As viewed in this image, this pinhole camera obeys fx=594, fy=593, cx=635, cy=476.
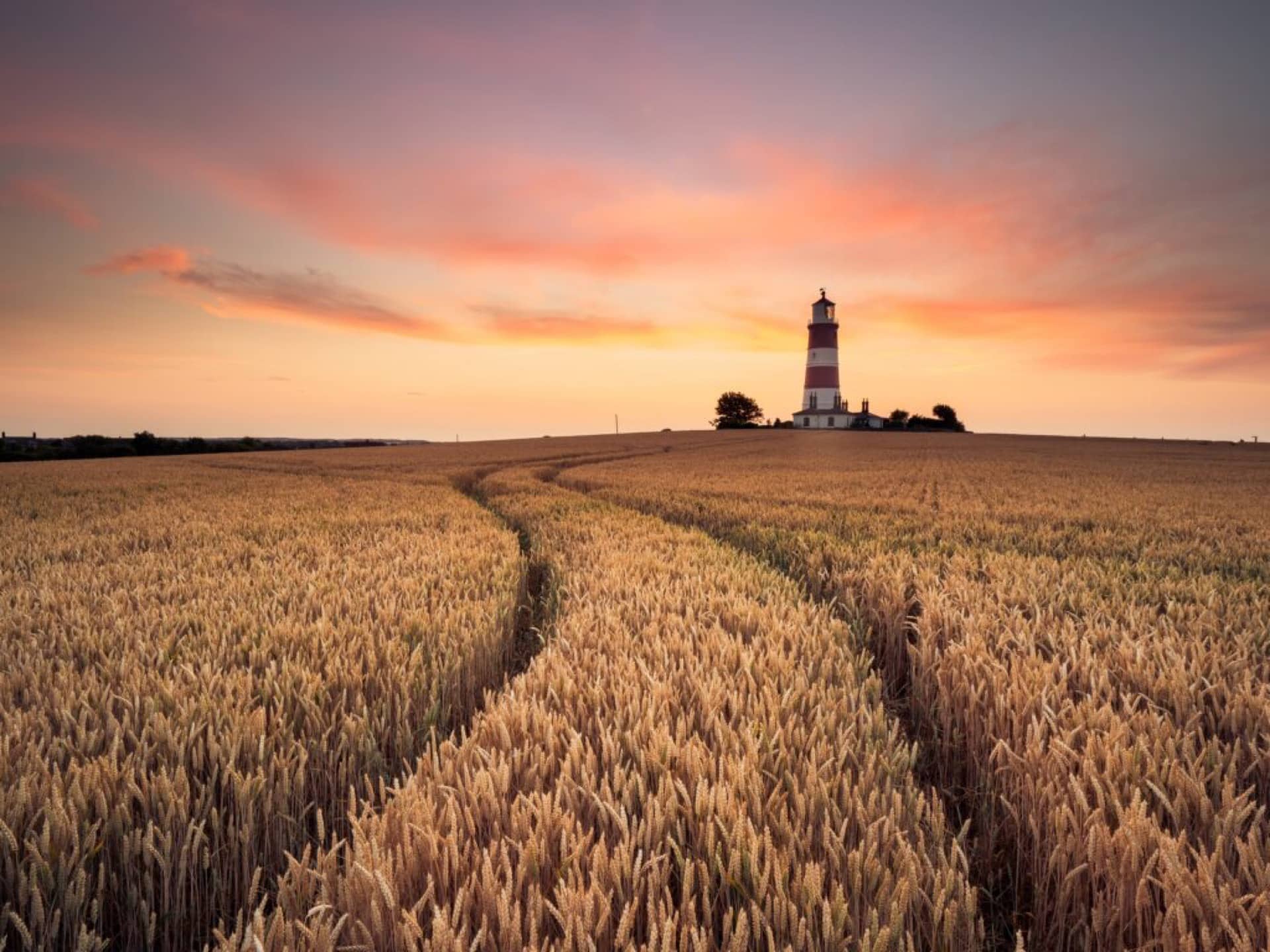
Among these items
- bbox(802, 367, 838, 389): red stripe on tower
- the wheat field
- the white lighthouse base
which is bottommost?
the wheat field

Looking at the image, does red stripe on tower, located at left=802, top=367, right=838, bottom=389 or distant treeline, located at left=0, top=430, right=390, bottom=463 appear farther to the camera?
red stripe on tower, located at left=802, top=367, right=838, bottom=389

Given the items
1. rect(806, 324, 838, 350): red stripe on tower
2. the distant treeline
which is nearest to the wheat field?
the distant treeline

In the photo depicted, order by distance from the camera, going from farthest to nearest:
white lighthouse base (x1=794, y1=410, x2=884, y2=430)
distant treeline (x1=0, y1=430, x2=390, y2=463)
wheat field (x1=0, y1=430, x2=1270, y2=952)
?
white lighthouse base (x1=794, y1=410, x2=884, y2=430), distant treeline (x1=0, y1=430, x2=390, y2=463), wheat field (x1=0, y1=430, x2=1270, y2=952)

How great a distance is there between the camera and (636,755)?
2184 millimetres

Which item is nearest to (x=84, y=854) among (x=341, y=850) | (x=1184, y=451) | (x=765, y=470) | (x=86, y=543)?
(x=341, y=850)

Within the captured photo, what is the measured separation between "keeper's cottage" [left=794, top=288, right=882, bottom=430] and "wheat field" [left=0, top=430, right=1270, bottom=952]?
95599 mm

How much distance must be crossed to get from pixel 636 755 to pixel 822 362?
10468cm

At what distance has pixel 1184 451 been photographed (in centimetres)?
5084

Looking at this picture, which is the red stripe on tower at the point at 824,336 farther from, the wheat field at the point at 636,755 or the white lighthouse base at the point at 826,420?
the wheat field at the point at 636,755

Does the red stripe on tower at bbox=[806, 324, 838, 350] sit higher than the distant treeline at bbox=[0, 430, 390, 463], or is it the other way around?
the red stripe on tower at bbox=[806, 324, 838, 350]

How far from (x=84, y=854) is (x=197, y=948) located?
1.52 feet

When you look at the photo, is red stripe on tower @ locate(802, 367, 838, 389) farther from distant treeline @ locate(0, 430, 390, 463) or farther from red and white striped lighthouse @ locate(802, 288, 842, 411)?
distant treeline @ locate(0, 430, 390, 463)

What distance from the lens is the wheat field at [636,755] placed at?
1534mm

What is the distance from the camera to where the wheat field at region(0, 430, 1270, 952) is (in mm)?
1534
